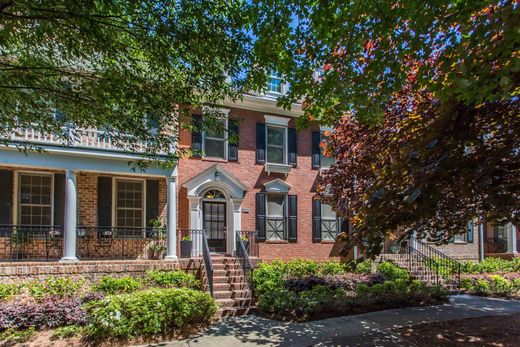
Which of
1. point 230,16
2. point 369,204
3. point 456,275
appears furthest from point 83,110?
point 456,275

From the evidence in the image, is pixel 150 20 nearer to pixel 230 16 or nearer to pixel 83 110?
pixel 230 16

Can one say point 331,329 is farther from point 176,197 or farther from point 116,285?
point 176,197

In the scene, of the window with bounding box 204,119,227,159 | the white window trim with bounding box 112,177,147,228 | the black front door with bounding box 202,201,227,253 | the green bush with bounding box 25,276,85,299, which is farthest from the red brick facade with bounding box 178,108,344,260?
the green bush with bounding box 25,276,85,299

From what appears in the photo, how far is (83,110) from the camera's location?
627cm

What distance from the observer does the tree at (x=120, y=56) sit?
4.84 metres

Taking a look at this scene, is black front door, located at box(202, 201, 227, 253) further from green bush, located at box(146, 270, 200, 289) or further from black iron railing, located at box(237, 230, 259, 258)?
A: green bush, located at box(146, 270, 200, 289)

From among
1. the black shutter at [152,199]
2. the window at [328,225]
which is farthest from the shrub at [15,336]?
the window at [328,225]

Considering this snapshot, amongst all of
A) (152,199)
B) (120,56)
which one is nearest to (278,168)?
(152,199)

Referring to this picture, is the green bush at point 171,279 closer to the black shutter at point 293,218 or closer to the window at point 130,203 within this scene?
the window at point 130,203

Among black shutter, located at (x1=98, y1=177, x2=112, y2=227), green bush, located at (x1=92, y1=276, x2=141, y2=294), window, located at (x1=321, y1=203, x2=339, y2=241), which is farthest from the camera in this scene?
window, located at (x1=321, y1=203, x2=339, y2=241)

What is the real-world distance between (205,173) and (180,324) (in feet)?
21.7

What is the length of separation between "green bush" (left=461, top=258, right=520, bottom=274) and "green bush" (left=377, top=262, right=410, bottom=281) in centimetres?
401

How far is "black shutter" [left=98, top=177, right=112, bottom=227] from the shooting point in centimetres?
1230

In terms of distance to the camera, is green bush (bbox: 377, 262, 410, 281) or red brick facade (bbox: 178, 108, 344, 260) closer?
green bush (bbox: 377, 262, 410, 281)
